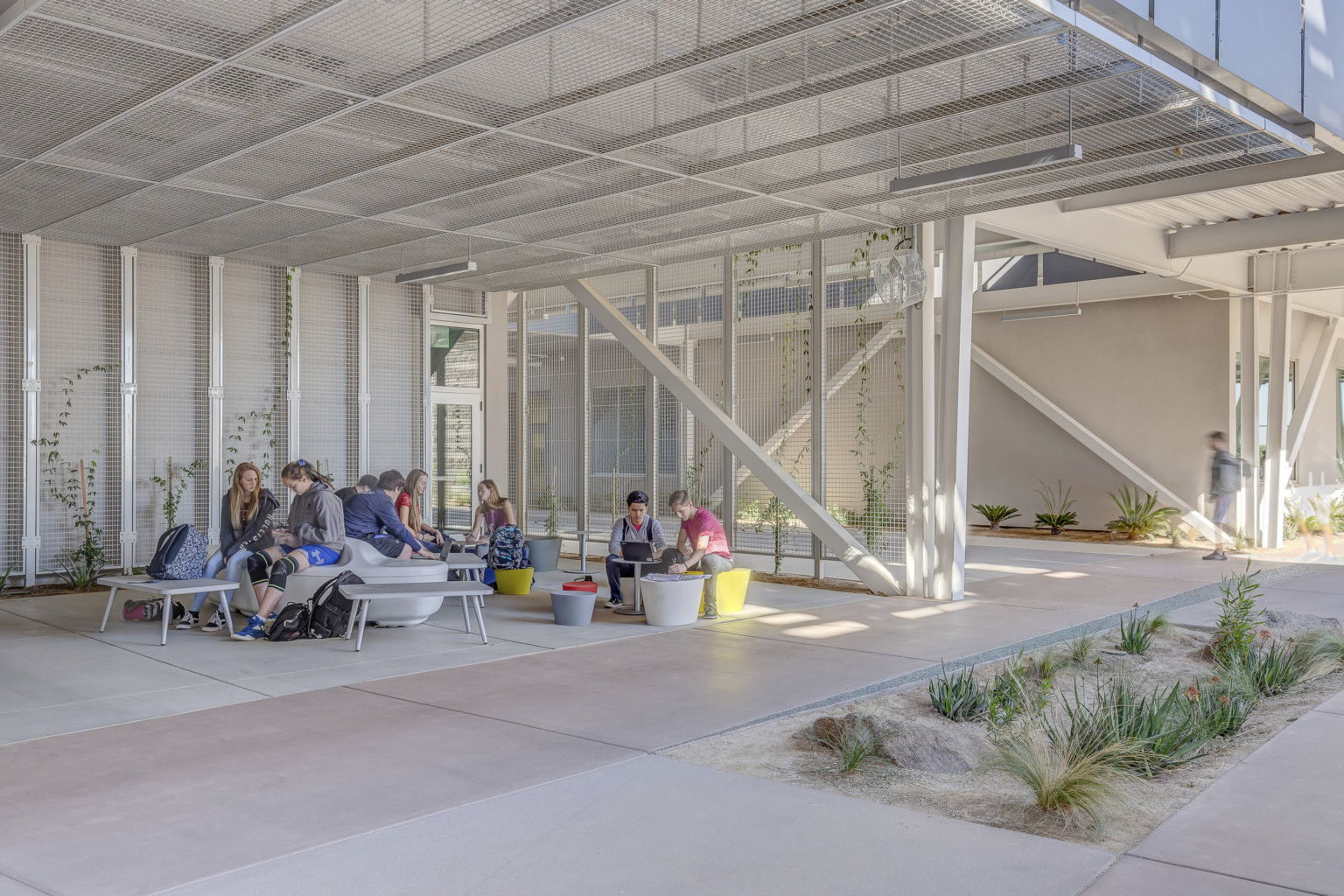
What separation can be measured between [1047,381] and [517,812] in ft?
50.4

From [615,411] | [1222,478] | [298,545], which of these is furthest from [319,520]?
[1222,478]

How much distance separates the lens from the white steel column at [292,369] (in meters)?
11.6

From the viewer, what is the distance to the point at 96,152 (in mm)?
7305

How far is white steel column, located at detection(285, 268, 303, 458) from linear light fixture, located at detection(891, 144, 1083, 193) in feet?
24.7

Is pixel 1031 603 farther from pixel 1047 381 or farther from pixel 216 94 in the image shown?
pixel 1047 381

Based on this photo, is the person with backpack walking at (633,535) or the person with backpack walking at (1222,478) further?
the person with backpack walking at (1222,478)

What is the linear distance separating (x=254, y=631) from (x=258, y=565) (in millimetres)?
512

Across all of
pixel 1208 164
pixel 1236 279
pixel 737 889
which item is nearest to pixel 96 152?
pixel 737 889

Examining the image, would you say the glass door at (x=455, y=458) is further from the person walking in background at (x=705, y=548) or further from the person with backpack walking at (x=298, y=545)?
the person walking in background at (x=705, y=548)

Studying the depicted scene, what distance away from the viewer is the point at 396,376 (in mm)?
12672

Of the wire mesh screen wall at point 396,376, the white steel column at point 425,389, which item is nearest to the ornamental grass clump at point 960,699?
the wire mesh screen wall at point 396,376

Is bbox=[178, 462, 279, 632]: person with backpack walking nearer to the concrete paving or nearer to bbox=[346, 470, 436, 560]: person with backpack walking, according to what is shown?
bbox=[346, 470, 436, 560]: person with backpack walking

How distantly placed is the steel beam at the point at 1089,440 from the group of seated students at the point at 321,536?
9.38 metres

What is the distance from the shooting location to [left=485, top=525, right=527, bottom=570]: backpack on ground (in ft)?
31.4
